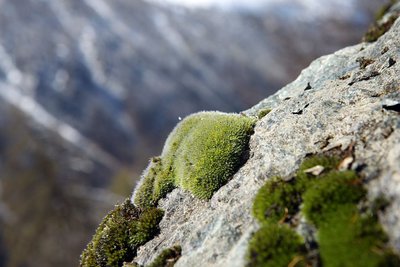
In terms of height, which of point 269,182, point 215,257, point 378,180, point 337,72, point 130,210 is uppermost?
point 337,72

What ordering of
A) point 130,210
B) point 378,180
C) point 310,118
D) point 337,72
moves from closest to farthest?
point 378,180 → point 310,118 → point 130,210 → point 337,72

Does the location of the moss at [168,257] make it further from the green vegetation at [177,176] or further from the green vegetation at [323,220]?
the green vegetation at [323,220]

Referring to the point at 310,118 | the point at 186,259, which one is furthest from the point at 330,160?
the point at 186,259

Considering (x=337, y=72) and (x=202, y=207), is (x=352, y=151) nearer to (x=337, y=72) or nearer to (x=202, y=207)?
(x=202, y=207)

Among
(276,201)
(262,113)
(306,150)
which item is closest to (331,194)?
(276,201)

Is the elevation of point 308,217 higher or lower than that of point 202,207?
lower

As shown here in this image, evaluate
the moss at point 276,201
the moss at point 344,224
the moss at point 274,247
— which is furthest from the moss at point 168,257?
the moss at point 344,224
